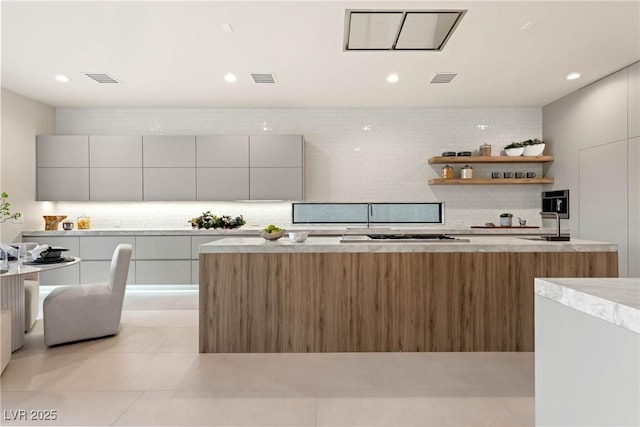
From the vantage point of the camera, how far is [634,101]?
4.42 meters

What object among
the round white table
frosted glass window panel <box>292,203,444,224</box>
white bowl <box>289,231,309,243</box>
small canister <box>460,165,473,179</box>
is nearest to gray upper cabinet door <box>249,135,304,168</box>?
frosted glass window panel <box>292,203,444,224</box>

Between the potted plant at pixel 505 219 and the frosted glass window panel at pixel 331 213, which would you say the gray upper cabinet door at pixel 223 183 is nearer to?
the frosted glass window panel at pixel 331 213

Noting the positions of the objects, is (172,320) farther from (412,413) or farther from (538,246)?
(538,246)

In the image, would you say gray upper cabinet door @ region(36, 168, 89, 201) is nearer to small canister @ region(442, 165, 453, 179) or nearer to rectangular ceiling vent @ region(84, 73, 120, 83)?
rectangular ceiling vent @ region(84, 73, 120, 83)

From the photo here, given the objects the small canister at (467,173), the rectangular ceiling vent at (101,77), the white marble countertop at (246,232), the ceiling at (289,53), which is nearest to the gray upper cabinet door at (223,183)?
the white marble countertop at (246,232)

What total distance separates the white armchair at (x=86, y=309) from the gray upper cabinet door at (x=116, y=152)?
2747mm

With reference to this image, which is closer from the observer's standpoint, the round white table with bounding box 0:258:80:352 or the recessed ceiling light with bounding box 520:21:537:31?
the round white table with bounding box 0:258:80:352

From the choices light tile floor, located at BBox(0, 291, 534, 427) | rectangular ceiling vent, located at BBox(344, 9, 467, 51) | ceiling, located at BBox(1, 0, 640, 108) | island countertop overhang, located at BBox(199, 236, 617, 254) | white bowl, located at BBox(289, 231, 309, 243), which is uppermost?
ceiling, located at BBox(1, 0, 640, 108)

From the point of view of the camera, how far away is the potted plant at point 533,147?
19.7 feet

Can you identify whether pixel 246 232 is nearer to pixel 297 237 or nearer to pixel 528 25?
pixel 297 237

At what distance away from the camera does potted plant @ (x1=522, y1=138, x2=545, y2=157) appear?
6.00m

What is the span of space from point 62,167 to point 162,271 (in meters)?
2.21

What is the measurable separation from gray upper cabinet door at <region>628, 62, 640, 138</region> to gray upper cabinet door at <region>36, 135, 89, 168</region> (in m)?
7.08

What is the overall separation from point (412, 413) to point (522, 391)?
0.80 m
